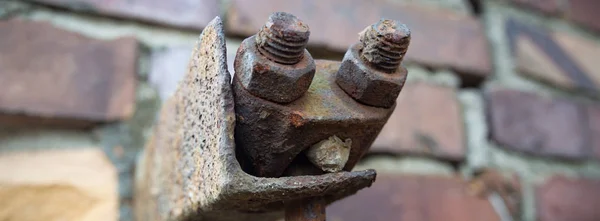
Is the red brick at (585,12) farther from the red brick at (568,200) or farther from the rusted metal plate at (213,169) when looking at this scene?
the rusted metal plate at (213,169)

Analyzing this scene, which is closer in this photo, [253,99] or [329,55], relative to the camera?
[253,99]

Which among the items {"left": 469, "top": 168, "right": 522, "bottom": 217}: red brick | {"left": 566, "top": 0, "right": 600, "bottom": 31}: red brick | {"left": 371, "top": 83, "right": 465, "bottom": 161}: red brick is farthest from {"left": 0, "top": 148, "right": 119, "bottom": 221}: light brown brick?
{"left": 566, "top": 0, "right": 600, "bottom": 31}: red brick

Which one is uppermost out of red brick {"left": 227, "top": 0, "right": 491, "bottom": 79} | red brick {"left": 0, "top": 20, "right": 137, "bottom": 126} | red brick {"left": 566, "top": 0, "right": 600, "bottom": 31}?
red brick {"left": 0, "top": 20, "right": 137, "bottom": 126}

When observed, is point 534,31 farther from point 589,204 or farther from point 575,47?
point 589,204

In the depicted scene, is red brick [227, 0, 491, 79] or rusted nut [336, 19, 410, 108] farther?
red brick [227, 0, 491, 79]

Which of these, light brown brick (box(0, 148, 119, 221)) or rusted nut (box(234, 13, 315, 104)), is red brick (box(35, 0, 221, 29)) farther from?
rusted nut (box(234, 13, 315, 104))

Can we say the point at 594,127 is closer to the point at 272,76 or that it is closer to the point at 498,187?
the point at 498,187

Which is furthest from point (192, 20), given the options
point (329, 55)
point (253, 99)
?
point (253, 99)
